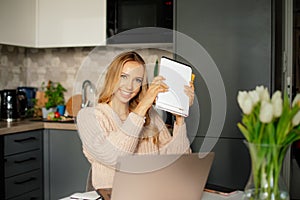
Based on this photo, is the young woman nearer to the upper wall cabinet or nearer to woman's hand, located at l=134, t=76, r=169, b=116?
woman's hand, located at l=134, t=76, r=169, b=116

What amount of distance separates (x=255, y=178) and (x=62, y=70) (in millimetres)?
2915

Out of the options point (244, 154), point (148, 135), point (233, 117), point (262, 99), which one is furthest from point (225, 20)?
point (262, 99)

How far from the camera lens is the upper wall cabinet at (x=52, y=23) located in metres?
3.19

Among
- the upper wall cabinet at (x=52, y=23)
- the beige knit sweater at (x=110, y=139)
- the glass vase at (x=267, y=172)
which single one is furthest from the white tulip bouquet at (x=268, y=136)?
the upper wall cabinet at (x=52, y=23)

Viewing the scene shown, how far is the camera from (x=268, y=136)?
928 mm

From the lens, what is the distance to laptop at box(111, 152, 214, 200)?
115cm

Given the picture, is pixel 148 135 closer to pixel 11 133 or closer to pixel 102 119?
pixel 102 119

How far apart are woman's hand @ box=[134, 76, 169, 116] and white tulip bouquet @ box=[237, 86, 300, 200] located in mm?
514

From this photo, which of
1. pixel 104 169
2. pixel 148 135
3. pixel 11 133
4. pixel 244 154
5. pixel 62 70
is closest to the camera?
pixel 104 169

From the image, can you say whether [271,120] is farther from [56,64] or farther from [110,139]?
[56,64]

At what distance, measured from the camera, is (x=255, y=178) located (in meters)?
0.95

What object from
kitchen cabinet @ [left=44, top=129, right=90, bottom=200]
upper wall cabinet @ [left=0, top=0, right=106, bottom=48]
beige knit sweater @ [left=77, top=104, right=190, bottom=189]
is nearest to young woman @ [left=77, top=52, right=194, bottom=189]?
beige knit sweater @ [left=77, top=104, right=190, bottom=189]

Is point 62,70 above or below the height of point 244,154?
above

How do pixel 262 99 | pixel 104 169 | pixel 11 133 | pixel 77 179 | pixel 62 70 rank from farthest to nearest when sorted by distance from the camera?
1. pixel 62 70
2. pixel 77 179
3. pixel 11 133
4. pixel 104 169
5. pixel 262 99
